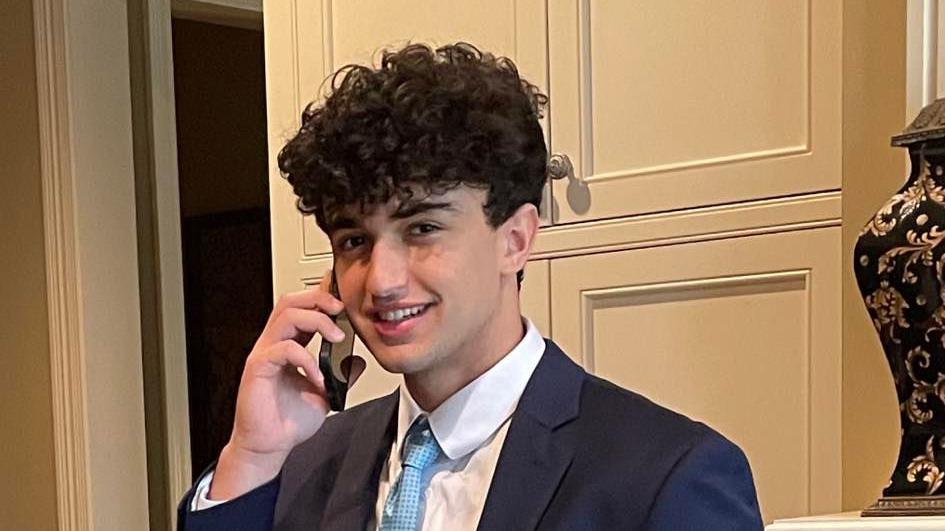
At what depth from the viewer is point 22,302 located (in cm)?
273

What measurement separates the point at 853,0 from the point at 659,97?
0.97 feet

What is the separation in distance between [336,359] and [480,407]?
0.19 meters

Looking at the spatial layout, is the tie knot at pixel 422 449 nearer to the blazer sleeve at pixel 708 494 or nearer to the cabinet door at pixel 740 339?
the blazer sleeve at pixel 708 494

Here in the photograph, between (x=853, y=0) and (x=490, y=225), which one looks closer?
(x=490, y=225)

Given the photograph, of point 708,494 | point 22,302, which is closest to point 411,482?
point 708,494

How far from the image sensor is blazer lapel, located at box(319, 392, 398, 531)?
1204mm

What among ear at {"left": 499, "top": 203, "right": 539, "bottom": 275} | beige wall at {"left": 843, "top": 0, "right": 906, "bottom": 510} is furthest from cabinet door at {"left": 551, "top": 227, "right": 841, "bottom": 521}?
ear at {"left": 499, "top": 203, "right": 539, "bottom": 275}

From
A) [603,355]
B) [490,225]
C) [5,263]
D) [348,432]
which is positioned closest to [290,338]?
[348,432]

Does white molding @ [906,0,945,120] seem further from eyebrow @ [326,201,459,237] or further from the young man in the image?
eyebrow @ [326,201,459,237]

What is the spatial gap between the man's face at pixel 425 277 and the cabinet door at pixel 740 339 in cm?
51

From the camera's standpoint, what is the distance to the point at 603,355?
1.69 metres

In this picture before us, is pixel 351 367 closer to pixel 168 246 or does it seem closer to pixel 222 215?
pixel 168 246

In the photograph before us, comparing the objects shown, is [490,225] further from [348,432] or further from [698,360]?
[698,360]

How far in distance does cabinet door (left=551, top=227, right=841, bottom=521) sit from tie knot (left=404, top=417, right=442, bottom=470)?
0.52 meters
